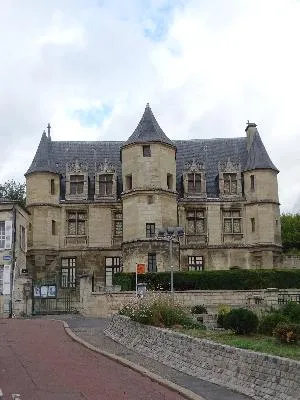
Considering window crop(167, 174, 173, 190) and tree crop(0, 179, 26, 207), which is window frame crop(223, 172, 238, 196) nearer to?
window crop(167, 174, 173, 190)

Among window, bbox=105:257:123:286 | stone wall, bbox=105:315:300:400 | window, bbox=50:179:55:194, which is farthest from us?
window, bbox=50:179:55:194

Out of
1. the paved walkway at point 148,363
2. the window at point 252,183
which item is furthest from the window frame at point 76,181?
the paved walkway at point 148,363

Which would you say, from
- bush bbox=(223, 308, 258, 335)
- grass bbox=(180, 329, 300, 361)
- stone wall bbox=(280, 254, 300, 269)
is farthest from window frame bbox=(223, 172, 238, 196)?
bush bbox=(223, 308, 258, 335)

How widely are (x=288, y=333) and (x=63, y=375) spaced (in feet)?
18.7

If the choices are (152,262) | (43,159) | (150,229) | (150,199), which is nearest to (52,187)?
(43,159)

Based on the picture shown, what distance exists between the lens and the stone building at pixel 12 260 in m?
39.7

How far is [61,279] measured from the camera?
159 ft

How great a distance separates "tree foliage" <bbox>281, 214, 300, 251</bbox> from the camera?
67.3 meters

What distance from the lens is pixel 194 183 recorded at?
50656 mm

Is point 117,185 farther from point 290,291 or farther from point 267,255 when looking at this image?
point 290,291

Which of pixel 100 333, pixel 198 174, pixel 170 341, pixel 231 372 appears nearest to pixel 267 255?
pixel 198 174

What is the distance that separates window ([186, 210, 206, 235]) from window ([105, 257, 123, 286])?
5.76 m

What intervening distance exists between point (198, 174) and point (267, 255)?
8.34 metres

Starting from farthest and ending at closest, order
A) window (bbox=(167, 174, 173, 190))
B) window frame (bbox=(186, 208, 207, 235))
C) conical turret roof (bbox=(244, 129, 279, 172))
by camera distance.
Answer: conical turret roof (bbox=(244, 129, 279, 172)), window frame (bbox=(186, 208, 207, 235)), window (bbox=(167, 174, 173, 190))
